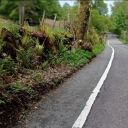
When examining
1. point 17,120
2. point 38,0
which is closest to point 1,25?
point 17,120

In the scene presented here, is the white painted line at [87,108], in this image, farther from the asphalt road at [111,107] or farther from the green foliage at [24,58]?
the green foliage at [24,58]

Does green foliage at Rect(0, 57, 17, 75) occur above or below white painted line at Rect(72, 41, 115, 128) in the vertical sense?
above

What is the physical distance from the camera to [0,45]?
1120cm

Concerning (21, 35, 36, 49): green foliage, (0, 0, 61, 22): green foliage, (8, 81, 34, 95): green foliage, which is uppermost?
(21, 35, 36, 49): green foliage

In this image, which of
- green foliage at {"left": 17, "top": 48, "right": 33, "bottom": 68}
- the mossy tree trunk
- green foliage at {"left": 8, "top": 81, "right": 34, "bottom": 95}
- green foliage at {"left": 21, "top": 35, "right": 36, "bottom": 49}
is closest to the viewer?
green foliage at {"left": 8, "top": 81, "right": 34, "bottom": 95}

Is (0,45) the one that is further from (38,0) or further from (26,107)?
(38,0)

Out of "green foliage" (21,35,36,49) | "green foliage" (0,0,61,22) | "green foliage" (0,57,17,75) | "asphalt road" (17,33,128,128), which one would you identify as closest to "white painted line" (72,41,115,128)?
"asphalt road" (17,33,128,128)

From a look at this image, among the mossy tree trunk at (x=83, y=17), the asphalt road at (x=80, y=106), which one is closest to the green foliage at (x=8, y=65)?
the asphalt road at (x=80, y=106)

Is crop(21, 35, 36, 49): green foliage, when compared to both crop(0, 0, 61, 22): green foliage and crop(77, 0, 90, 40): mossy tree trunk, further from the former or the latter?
crop(0, 0, 61, 22): green foliage

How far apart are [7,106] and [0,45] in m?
3.48

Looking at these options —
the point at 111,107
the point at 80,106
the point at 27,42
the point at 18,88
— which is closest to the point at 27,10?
the point at 27,42

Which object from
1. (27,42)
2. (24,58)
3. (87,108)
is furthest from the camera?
(27,42)

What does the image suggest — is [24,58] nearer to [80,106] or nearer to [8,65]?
[8,65]

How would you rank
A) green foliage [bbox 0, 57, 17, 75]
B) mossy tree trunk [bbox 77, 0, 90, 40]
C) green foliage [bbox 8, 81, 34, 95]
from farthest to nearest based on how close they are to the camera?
1. mossy tree trunk [bbox 77, 0, 90, 40]
2. green foliage [bbox 0, 57, 17, 75]
3. green foliage [bbox 8, 81, 34, 95]
